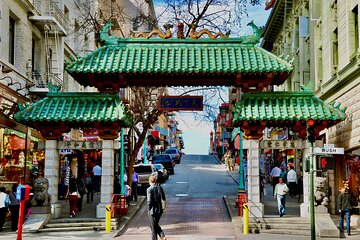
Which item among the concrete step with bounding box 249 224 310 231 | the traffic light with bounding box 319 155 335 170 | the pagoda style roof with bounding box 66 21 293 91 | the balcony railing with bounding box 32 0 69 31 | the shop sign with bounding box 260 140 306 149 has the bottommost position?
the concrete step with bounding box 249 224 310 231

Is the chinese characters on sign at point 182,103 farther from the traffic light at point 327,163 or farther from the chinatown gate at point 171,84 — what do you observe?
the traffic light at point 327,163

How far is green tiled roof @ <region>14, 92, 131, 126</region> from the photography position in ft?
63.3

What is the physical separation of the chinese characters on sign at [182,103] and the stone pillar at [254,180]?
257 cm

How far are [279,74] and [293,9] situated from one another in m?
18.1

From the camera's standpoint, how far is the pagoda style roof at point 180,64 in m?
19.5

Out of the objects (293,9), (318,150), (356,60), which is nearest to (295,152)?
(293,9)

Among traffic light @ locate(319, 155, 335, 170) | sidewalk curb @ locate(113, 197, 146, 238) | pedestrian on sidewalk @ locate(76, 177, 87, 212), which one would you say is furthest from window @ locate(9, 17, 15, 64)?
traffic light @ locate(319, 155, 335, 170)

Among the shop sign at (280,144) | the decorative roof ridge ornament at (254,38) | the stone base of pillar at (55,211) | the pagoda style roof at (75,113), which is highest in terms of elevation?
the decorative roof ridge ornament at (254,38)

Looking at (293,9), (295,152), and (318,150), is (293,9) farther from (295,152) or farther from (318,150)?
(318,150)

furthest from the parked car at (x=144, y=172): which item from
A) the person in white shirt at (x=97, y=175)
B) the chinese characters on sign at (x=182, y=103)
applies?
the chinese characters on sign at (x=182, y=103)

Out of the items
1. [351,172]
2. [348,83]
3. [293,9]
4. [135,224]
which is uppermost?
[293,9]

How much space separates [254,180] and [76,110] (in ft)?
23.0

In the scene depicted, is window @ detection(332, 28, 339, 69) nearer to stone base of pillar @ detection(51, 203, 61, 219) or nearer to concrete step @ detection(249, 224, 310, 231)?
concrete step @ detection(249, 224, 310, 231)

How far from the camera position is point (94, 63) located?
64.8ft
